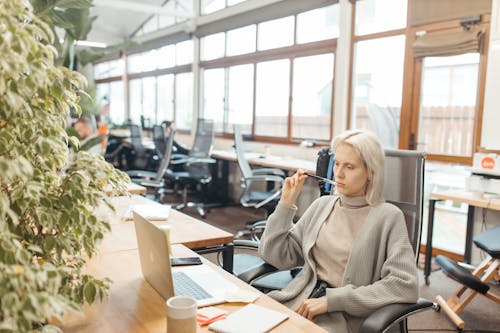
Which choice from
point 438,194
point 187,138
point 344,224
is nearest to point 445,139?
point 438,194

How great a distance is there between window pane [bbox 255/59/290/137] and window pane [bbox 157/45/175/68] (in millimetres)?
2898

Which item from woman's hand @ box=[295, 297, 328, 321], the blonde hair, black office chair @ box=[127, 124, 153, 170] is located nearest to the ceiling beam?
black office chair @ box=[127, 124, 153, 170]

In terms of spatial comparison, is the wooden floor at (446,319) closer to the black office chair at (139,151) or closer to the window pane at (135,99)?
the black office chair at (139,151)

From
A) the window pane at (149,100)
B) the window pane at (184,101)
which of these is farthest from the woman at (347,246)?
the window pane at (149,100)

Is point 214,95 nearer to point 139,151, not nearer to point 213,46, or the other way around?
point 213,46

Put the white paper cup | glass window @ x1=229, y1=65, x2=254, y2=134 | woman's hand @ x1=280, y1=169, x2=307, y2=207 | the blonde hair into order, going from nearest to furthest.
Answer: the white paper cup → the blonde hair → woman's hand @ x1=280, y1=169, x2=307, y2=207 → glass window @ x1=229, y1=65, x2=254, y2=134

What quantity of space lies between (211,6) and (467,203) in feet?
19.7

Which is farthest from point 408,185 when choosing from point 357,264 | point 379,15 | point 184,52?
point 184,52

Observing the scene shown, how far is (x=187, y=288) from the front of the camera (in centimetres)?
142

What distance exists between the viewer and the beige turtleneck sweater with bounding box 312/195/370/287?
1717 mm

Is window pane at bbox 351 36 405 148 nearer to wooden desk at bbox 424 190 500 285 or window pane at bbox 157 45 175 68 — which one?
wooden desk at bbox 424 190 500 285

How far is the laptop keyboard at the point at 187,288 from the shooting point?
1369 mm

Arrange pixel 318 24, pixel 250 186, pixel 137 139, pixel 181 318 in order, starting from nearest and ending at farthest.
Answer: pixel 181 318
pixel 250 186
pixel 318 24
pixel 137 139

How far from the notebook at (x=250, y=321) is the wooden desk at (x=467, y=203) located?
2490mm
